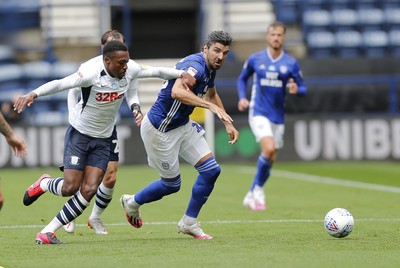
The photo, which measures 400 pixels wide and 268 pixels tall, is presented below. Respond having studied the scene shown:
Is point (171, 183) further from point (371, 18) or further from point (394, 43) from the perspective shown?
point (371, 18)

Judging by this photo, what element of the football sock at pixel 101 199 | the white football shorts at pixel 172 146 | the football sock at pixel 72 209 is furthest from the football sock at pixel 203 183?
the football sock at pixel 72 209

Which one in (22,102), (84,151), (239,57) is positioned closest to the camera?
(22,102)

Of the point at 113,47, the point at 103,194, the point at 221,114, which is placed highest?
the point at 113,47

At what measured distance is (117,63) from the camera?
30.5 ft

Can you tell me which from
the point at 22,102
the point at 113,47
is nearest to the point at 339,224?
the point at 113,47

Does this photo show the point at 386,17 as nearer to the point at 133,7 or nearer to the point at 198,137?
the point at 133,7

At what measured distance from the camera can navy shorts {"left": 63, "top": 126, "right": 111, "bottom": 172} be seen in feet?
31.8

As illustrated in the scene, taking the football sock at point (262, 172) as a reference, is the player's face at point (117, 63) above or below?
above

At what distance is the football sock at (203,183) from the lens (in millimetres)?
9930

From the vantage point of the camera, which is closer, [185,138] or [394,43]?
[185,138]

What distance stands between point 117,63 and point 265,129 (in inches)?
193

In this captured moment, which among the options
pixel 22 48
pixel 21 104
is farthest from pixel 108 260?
pixel 22 48

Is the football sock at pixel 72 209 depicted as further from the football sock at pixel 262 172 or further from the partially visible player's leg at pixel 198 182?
the football sock at pixel 262 172

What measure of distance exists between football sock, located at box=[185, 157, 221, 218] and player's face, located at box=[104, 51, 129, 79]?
128 cm
